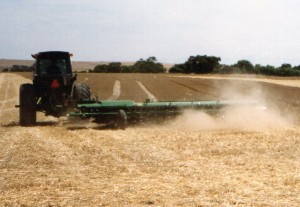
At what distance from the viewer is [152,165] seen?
903 cm

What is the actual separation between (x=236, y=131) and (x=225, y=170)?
209 inches

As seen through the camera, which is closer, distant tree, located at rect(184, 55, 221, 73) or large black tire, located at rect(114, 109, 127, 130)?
large black tire, located at rect(114, 109, 127, 130)

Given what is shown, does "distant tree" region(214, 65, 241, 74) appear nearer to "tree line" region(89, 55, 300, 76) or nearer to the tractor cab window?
"tree line" region(89, 55, 300, 76)

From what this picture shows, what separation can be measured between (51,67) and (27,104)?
4.37 feet

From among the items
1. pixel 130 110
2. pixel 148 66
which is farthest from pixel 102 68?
pixel 130 110

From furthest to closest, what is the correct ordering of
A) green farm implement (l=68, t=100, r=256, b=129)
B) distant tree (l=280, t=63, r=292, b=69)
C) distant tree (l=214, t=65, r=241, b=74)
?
distant tree (l=280, t=63, r=292, b=69), distant tree (l=214, t=65, r=241, b=74), green farm implement (l=68, t=100, r=256, b=129)

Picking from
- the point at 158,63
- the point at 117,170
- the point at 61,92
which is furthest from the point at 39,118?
the point at 158,63

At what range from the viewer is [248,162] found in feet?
30.6

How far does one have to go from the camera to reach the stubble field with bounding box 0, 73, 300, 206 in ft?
21.9

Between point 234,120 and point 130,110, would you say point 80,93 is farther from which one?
point 234,120

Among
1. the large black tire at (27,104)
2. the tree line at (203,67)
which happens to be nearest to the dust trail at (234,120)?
the large black tire at (27,104)

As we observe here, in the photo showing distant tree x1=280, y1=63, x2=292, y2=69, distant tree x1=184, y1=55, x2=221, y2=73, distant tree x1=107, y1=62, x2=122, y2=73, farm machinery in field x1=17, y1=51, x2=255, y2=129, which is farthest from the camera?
distant tree x1=184, y1=55, x2=221, y2=73

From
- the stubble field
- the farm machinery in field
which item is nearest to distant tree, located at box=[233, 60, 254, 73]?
the farm machinery in field

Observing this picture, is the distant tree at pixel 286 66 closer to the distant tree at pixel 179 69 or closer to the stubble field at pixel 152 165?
the distant tree at pixel 179 69
